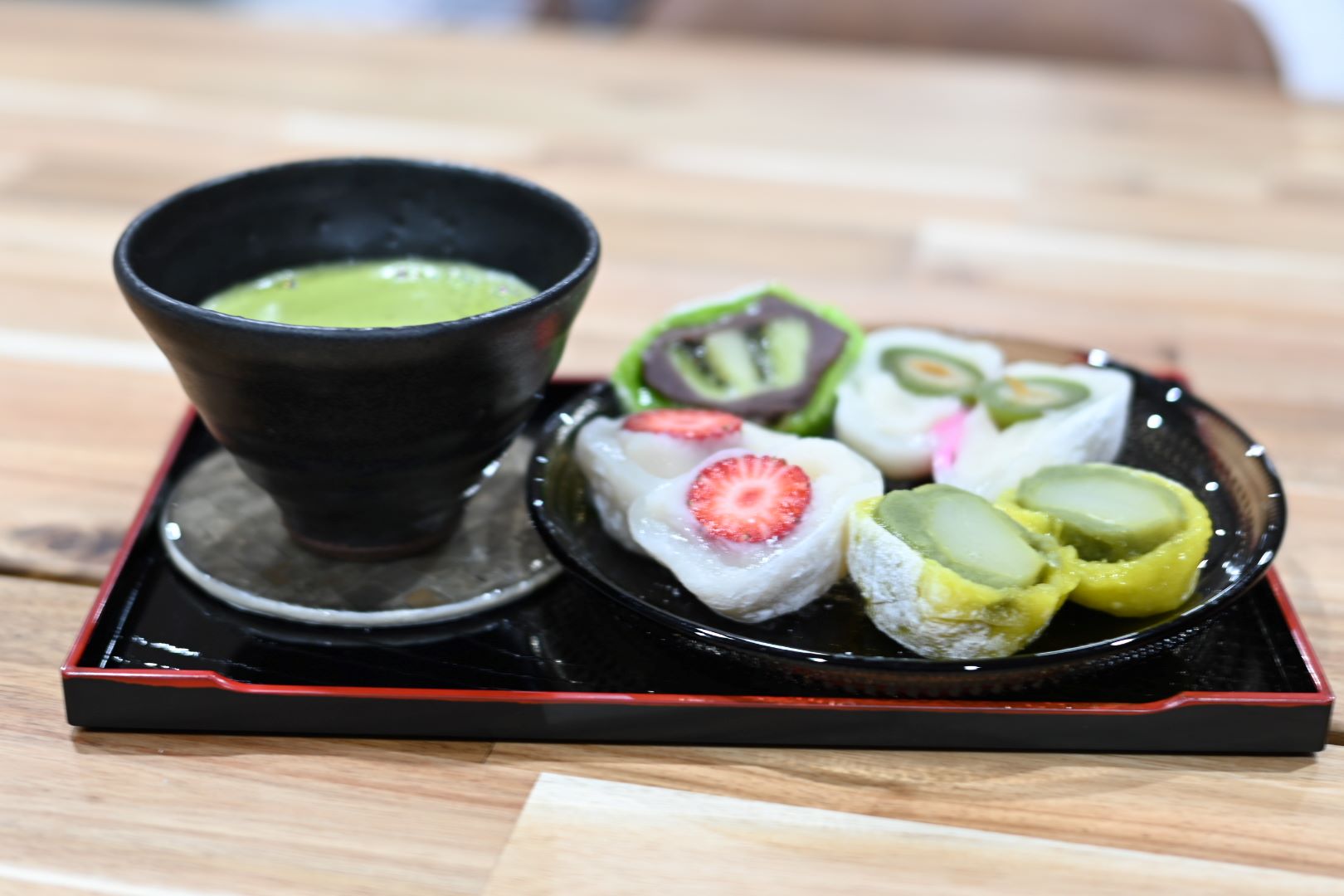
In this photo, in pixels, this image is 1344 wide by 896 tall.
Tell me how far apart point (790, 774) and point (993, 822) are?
10cm

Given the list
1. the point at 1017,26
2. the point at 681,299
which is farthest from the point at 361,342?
the point at 1017,26

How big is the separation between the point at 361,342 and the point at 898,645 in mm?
328

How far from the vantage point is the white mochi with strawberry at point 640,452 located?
86cm

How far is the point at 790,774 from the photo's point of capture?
719 mm

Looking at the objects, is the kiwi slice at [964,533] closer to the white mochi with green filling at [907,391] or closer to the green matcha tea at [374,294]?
the white mochi with green filling at [907,391]

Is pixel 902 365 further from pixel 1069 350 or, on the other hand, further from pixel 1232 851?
pixel 1232 851

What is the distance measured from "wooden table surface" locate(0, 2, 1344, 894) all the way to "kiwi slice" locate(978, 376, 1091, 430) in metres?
0.18

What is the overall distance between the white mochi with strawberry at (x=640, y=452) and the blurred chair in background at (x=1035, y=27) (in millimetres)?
1365

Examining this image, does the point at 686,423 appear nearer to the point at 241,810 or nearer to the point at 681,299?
the point at 241,810

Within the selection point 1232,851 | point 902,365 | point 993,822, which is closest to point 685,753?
point 993,822

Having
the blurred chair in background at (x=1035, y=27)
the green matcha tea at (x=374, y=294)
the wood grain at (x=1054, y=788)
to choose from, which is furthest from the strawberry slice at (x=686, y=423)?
the blurred chair in background at (x=1035, y=27)

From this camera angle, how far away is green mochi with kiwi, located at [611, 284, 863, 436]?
37.7 inches

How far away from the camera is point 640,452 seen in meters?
0.88

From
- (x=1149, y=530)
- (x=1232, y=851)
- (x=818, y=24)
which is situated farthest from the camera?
(x=818, y=24)
